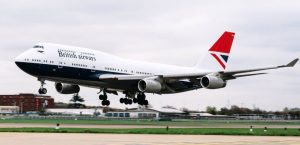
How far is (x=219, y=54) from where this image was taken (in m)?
83.6

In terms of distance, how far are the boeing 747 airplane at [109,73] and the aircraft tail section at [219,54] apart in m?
2.39

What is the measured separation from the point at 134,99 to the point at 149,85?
6279mm

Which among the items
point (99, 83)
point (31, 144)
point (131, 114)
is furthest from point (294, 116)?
point (31, 144)

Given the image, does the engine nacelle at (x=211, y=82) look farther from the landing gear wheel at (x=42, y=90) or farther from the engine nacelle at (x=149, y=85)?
the landing gear wheel at (x=42, y=90)

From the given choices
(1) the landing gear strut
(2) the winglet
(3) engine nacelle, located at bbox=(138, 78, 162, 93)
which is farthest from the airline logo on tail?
(2) the winglet

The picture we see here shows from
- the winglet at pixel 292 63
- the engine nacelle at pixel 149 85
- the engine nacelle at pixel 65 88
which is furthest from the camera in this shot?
the engine nacelle at pixel 65 88

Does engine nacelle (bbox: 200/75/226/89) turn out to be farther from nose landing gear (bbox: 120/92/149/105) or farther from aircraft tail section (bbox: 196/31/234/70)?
aircraft tail section (bbox: 196/31/234/70)

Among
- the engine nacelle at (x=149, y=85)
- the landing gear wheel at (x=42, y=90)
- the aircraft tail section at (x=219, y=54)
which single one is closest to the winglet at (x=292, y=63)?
the engine nacelle at (x=149, y=85)

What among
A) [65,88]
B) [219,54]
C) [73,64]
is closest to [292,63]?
[219,54]

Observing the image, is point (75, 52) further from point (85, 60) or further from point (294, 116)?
point (294, 116)

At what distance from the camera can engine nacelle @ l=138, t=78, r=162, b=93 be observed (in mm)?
67688

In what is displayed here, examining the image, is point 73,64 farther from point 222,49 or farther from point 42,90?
point 222,49

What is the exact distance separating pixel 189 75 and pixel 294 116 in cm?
7936

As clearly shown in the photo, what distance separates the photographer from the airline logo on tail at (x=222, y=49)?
83.6 meters
